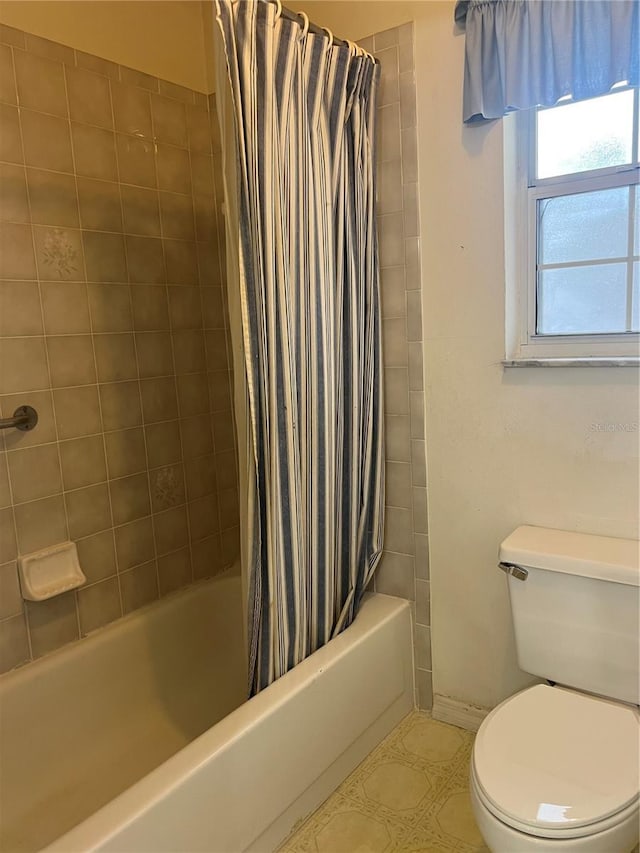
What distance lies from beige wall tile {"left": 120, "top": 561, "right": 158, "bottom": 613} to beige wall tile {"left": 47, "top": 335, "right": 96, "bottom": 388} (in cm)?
67

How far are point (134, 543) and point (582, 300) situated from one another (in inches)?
63.2

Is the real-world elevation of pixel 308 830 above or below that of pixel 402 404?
below

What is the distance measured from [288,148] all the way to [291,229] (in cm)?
19

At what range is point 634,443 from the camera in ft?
5.28

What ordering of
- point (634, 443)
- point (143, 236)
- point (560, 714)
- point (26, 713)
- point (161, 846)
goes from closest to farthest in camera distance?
point (161, 846) < point (560, 714) < point (634, 443) < point (26, 713) < point (143, 236)

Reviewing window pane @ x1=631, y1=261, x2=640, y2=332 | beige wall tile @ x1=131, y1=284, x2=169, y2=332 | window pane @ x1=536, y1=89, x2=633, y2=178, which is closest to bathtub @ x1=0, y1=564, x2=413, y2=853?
beige wall tile @ x1=131, y1=284, x2=169, y2=332

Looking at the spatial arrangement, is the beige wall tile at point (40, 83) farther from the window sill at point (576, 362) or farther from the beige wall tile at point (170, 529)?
the window sill at point (576, 362)

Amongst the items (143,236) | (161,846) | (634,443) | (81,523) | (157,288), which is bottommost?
(161,846)

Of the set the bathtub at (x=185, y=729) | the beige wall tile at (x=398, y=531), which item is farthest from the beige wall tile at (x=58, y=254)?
the beige wall tile at (x=398, y=531)

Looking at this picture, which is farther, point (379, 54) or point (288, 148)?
point (379, 54)

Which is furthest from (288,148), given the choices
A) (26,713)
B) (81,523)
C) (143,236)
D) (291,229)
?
(26,713)

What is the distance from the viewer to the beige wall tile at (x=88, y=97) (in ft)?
6.21

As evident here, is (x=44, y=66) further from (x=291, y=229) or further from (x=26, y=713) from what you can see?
(x=26, y=713)

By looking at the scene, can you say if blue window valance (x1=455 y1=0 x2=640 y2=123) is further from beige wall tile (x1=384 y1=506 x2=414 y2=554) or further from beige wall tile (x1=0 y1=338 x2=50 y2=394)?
beige wall tile (x1=0 y1=338 x2=50 y2=394)
